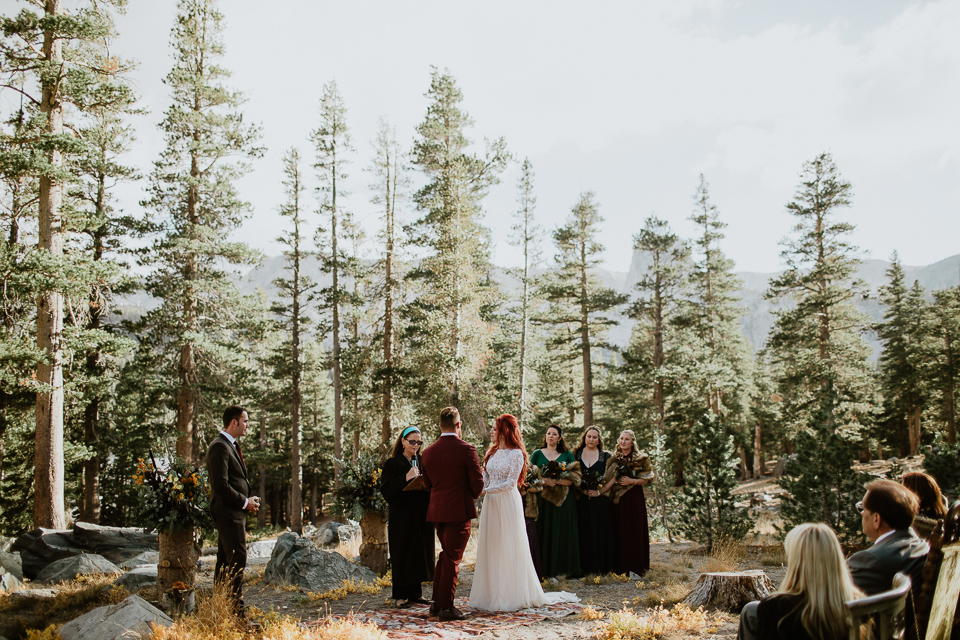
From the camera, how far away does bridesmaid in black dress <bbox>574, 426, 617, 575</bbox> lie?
8.39 m

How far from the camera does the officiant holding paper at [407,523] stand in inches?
274

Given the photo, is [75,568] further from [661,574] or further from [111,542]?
[661,574]

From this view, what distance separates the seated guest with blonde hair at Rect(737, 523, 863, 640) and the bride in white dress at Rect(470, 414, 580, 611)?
13.1 feet

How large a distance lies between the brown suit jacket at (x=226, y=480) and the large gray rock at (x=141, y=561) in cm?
641

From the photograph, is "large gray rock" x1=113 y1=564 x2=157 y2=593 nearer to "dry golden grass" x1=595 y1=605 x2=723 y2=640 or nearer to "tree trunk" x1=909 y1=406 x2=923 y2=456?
"dry golden grass" x1=595 y1=605 x2=723 y2=640

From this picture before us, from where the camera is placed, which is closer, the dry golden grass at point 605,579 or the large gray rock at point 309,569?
the large gray rock at point 309,569

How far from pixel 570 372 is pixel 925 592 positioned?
34065 mm

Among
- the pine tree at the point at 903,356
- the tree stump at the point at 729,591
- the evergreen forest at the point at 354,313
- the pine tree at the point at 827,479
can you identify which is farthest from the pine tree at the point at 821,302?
the tree stump at the point at 729,591

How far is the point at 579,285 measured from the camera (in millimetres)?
27578

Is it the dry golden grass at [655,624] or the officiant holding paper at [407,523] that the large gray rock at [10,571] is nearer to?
the officiant holding paper at [407,523]

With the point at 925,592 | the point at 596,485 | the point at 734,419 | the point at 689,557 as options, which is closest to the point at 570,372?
the point at 734,419

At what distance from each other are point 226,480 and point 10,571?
6447mm

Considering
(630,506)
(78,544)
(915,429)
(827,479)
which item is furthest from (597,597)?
(915,429)

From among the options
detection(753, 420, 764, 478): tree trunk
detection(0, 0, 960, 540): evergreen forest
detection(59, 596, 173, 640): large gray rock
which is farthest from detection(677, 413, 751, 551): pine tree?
detection(753, 420, 764, 478): tree trunk
